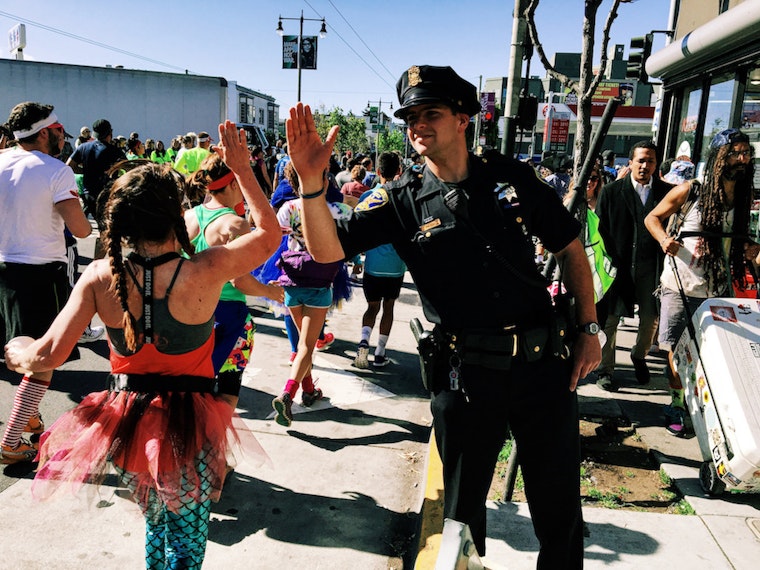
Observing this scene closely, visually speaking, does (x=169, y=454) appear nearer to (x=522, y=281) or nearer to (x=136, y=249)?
(x=136, y=249)

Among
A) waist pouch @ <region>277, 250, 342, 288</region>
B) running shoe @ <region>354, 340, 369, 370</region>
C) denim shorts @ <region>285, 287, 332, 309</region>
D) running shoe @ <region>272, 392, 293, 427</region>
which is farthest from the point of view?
running shoe @ <region>354, 340, 369, 370</region>

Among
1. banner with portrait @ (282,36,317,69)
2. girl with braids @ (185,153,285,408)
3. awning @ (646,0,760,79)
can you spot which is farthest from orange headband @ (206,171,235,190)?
banner with portrait @ (282,36,317,69)

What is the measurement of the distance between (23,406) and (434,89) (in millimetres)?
3129

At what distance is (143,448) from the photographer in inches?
84.7

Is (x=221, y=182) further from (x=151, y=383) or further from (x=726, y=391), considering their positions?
(x=726, y=391)

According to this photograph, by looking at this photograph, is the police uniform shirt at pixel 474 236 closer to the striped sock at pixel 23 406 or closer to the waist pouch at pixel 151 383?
the waist pouch at pixel 151 383

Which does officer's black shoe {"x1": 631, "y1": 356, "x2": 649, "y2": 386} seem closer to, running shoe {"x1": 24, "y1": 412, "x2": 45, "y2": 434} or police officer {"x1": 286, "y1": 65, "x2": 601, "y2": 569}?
police officer {"x1": 286, "y1": 65, "x2": 601, "y2": 569}

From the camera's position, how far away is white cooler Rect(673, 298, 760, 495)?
9.88 ft

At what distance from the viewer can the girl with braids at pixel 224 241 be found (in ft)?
11.3

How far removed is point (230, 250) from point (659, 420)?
385cm

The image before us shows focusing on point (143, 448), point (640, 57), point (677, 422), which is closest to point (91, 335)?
point (143, 448)

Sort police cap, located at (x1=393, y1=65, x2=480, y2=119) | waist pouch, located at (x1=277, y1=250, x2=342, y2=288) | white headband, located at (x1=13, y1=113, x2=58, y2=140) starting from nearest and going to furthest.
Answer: police cap, located at (x1=393, y1=65, x2=480, y2=119) → white headband, located at (x1=13, y1=113, x2=58, y2=140) → waist pouch, located at (x1=277, y1=250, x2=342, y2=288)

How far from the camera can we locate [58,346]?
2098mm

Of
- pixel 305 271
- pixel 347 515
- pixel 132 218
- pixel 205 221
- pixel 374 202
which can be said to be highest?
pixel 374 202
